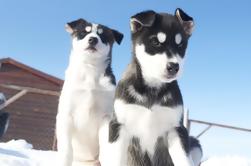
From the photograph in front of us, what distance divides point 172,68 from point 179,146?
2.58 feet

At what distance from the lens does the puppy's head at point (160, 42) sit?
366 centimetres

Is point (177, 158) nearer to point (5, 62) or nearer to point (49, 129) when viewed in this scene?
point (49, 129)

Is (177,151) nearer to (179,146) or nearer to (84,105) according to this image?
Result: (179,146)

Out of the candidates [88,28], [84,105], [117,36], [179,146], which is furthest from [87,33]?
[179,146]

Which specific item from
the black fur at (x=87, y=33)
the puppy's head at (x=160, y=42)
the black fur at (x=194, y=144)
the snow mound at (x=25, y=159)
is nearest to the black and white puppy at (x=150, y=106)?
the puppy's head at (x=160, y=42)

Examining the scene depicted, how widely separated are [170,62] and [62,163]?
2049mm

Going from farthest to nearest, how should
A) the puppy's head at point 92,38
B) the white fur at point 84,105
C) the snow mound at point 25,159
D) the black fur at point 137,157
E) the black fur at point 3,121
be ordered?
the black fur at point 3,121 → the snow mound at point 25,159 → the puppy's head at point 92,38 → the white fur at point 84,105 → the black fur at point 137,157

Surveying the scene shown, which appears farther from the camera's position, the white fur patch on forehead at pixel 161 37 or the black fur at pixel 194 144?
the black fur at pixel 194 144

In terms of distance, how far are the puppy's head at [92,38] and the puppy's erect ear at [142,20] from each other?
127 cm

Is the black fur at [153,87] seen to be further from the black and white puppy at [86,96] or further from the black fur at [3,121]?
the black fur at [3,121]

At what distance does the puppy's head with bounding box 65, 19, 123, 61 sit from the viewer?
17.4 ft

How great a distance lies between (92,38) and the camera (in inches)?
208

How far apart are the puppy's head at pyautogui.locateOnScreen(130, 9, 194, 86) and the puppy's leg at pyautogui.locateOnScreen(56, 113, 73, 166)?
151 centimetres

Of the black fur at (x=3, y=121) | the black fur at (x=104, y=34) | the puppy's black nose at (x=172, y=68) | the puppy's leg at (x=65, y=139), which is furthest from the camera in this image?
the black fur at (x=3, y=121)
